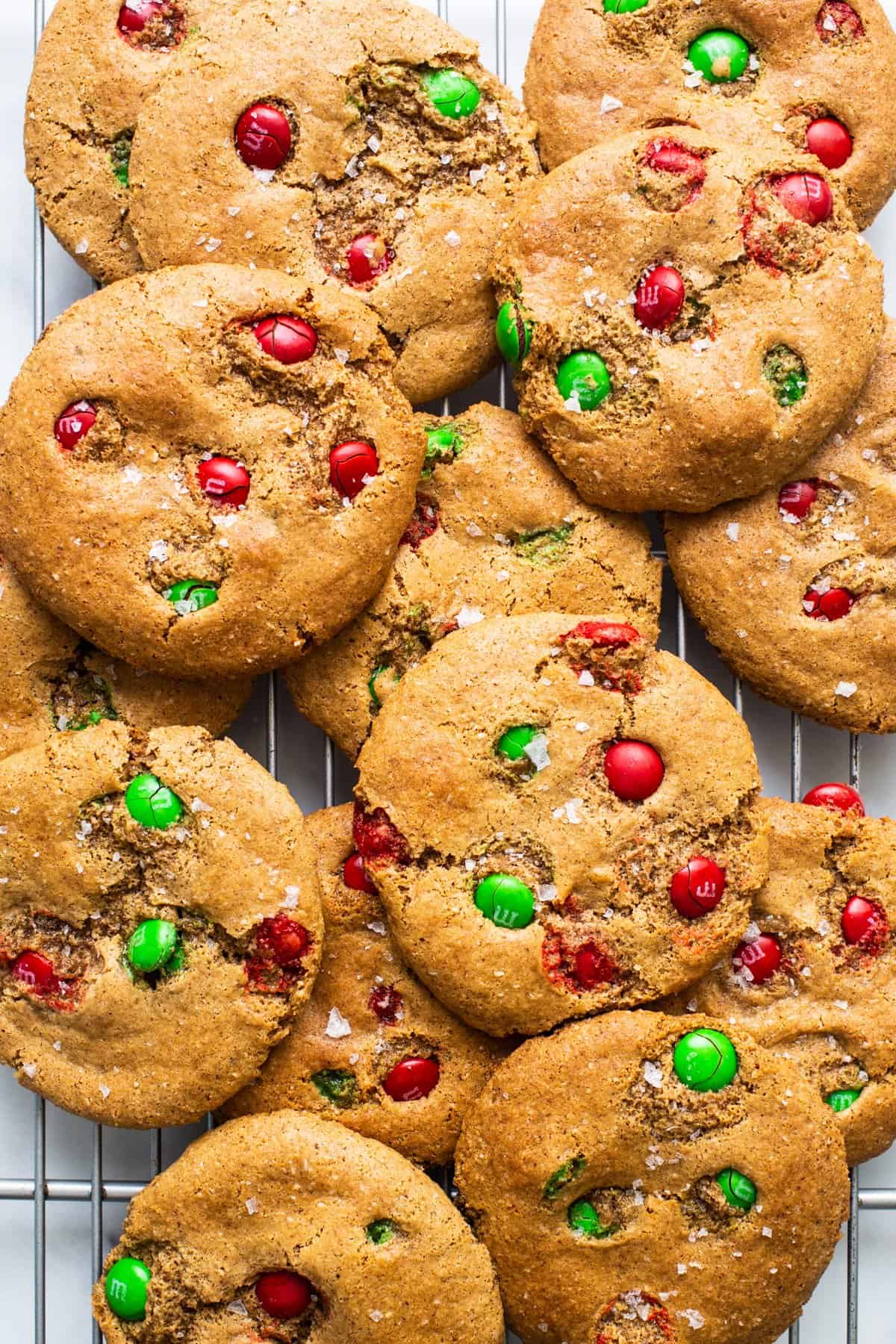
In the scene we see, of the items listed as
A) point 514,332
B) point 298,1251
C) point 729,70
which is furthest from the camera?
point 729,70

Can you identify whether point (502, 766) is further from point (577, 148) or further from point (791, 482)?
point (577, 148)

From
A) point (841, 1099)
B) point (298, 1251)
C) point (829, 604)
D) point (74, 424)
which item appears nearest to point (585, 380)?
point (829, 604)

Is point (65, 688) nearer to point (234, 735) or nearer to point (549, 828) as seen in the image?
point (234, 735)

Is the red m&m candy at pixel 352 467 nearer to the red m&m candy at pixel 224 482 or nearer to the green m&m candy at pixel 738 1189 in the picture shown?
the red m&m candy at pixel 224 482

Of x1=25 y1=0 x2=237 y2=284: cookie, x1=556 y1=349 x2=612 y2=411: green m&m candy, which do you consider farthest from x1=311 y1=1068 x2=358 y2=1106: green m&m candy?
x1=25 y1=0 x2=237 y2=284: cookie

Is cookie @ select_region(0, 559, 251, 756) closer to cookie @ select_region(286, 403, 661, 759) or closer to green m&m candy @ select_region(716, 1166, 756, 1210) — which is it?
cookie @ select_region(286, 403, 661, 759)

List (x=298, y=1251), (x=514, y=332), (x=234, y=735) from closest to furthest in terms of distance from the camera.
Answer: (x=298, y=1251)
(x=514, y=332)
(x=234, y=735)

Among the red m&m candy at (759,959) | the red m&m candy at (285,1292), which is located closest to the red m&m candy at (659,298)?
the red m&m candy at (759,959)
